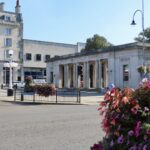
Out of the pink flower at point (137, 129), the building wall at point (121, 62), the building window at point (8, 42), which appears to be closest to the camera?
the pink flower at point (137, 129)

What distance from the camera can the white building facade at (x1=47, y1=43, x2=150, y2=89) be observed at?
162 feet

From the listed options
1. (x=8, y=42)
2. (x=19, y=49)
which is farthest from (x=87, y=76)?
(x=19, y=49)

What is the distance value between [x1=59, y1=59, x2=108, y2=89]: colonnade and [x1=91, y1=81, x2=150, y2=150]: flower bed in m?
52.9

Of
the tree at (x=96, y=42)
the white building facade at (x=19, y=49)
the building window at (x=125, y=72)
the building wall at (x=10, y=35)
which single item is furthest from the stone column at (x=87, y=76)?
the building wall at (x=10, y=35)

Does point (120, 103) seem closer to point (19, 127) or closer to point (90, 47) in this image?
point (19, 127)

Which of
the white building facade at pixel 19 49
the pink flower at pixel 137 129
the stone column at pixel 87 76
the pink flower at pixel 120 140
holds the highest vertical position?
the white building facade at pixel 19 49

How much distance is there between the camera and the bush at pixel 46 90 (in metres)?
31.2

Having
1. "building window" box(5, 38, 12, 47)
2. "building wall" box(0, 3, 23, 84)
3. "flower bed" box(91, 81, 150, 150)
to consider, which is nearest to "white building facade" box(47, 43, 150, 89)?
"building wall" box(0, 3, 23, 84)

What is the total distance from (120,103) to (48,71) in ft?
226

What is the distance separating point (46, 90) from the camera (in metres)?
31.4

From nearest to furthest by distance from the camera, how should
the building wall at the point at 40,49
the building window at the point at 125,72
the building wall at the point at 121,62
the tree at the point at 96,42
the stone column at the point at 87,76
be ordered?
the building wall at the point at 121,62, the building window at the point at 125,72, the stone column at the point at 87,76, the tree at the point at 96,42, the building wall at the point at 40,49

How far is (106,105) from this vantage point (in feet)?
16.5

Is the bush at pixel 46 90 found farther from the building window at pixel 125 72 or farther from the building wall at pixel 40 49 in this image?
the building wall at pixel 40 49

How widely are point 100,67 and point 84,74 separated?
14.9ft
